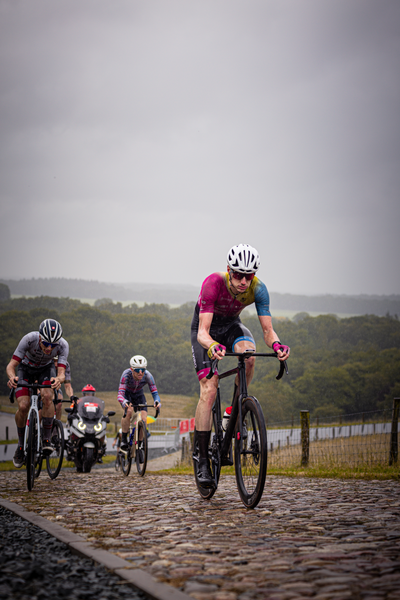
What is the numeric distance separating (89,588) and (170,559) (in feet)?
2.30

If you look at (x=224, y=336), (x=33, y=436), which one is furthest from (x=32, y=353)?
(x=224, y=336)

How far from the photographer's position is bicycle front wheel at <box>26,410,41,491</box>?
8.05 m

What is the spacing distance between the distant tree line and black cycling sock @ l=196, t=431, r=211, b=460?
72.3m

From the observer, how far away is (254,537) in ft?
14.3

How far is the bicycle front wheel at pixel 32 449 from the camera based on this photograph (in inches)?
317

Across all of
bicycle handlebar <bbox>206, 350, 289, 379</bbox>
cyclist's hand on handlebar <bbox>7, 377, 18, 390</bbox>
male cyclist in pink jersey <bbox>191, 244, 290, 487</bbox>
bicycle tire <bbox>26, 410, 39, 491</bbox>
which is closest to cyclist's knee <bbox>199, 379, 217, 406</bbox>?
male cyclist in pink jersey <bbox>191, 244, 290, 487</bbox>

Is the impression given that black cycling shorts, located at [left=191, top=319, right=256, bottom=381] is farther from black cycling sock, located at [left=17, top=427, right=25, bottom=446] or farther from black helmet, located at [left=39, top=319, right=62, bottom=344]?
black cycling sock, located at [left=17, top=427, right=25, bottom=446]

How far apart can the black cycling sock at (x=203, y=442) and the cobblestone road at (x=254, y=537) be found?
49 centimetres

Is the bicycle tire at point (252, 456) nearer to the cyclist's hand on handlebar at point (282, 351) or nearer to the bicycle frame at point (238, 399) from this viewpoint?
the bicycle frame at point (238, 399)

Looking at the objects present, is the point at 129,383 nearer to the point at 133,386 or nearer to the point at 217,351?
the point at 133,386

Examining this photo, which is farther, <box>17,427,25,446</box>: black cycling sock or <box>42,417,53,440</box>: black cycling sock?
<box>42,417,53,440</box>: black cycling sock

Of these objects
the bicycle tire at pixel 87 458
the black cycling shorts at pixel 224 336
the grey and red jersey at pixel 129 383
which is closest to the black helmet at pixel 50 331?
the black cycling shorts at pixel 224 336

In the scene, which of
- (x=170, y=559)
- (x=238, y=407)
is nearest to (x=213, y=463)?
(x=238, y=407)

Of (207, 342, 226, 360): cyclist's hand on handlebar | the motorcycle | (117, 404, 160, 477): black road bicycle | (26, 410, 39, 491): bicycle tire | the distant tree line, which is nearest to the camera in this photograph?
(207, 342, 226, 360): cyclist's hand on handlebar
